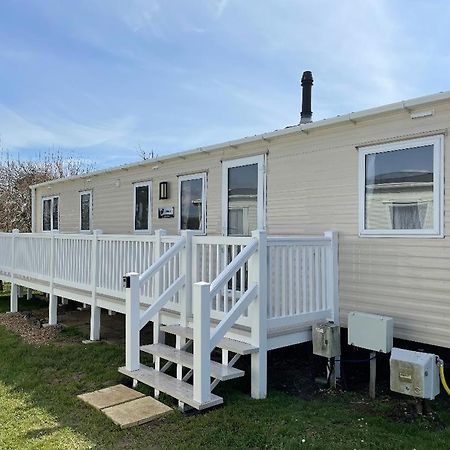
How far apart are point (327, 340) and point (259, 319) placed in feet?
2.93

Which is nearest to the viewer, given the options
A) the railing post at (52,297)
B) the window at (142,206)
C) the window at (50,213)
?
the railing post at (52,297)

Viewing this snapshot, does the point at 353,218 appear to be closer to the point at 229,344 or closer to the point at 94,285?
the point at 229,344

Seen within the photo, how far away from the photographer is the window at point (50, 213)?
464 inches

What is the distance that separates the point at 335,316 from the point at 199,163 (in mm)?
3295

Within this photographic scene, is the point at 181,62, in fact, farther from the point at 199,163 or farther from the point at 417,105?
the point at 417,105

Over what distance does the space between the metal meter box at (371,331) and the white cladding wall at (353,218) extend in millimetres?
264

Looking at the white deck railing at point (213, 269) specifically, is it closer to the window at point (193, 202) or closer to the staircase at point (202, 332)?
the staircase at point (202, 332)

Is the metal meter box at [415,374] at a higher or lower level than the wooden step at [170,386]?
higher

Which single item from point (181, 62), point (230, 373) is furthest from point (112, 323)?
point (181, 62)

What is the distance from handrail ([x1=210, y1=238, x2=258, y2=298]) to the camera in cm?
398

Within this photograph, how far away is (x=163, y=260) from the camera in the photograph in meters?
4.90

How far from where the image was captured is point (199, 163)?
7051 millimetres

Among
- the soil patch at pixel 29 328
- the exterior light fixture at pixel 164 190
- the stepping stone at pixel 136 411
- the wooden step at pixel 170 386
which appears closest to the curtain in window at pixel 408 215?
the wooden step at pixel 170 386

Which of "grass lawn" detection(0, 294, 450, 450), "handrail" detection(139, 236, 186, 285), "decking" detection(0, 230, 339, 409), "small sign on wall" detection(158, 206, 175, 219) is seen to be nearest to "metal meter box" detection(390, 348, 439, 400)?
"grass lawn" detection(0, 294, 450, 450)
